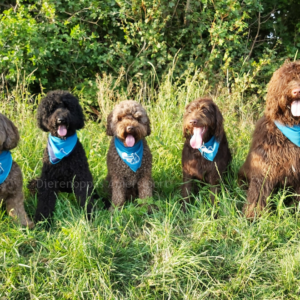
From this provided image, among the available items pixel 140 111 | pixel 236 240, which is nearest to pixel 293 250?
pixel 236 240

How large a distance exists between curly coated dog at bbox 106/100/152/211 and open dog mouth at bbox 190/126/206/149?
20.8 inches

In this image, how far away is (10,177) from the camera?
3.35m

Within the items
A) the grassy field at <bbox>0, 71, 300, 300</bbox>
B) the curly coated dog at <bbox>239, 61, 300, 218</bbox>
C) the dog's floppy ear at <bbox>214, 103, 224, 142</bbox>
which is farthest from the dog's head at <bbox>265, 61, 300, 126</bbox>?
the grassy field at <bbox>0, 71, 300, 300</bbox>

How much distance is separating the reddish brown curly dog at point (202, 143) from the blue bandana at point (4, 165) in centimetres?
176

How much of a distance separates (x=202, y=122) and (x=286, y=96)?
33.3 inches

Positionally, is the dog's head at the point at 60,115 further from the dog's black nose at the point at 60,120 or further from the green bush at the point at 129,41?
the green bush at the point at 129,41

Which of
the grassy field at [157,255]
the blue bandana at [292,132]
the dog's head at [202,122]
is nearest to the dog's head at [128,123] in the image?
the dog's head at [202,122]

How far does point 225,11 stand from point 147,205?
4.14m

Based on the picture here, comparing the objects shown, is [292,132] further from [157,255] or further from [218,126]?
[157,255]

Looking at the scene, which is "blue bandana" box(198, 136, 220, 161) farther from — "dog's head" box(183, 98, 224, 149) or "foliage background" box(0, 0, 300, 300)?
"foliage background" box(0, 0, 300, 300)

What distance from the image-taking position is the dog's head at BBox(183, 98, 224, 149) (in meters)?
3.60

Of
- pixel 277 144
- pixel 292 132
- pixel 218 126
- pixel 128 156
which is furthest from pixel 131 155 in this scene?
pixel 292 132

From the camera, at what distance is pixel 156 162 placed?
4.69 metres

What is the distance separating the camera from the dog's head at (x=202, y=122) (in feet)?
11.8
